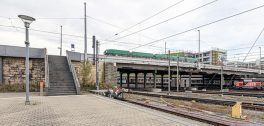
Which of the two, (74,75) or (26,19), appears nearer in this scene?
(26,19)

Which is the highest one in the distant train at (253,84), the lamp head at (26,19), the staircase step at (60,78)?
the lamp head at (26,19)

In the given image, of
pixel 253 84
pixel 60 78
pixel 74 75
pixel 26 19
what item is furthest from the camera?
pixel 253 84

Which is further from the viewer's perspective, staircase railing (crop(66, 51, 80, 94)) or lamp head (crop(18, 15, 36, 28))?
staircase railing (crop(66, 51, 80, 94))

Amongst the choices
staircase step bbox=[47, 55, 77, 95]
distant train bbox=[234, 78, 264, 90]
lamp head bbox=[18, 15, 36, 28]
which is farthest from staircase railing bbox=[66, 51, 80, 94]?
distant train bbox=[234, 78, 264, 90]

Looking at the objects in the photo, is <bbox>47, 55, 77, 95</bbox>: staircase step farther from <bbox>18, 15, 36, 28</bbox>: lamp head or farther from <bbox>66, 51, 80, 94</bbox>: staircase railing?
<bbox>18, 15, 36, 28</bbox>: lamp head

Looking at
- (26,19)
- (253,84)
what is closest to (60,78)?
(26,19)

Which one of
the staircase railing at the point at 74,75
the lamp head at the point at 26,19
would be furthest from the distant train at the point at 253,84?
the lamp head at the point at 26,19

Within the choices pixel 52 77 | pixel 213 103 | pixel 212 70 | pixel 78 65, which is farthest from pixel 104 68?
pixel 212 70

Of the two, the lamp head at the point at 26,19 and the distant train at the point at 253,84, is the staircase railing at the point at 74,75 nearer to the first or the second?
the lamp head at the point at 26,19

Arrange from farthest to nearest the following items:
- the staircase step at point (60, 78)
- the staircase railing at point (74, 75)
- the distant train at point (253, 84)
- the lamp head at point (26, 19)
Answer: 1. the distant train at point (253, 84)
2. the staircase railing at point (74, 75)
3. the staircase step at point (60, 78)
4. the lamp head at point (26, 19)

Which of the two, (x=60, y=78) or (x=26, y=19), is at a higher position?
(x=26, y=19)

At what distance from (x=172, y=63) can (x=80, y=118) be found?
41.0 meters

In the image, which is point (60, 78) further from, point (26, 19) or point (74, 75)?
point (26, 19)

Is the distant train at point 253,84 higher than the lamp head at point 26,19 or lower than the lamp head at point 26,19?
lower
